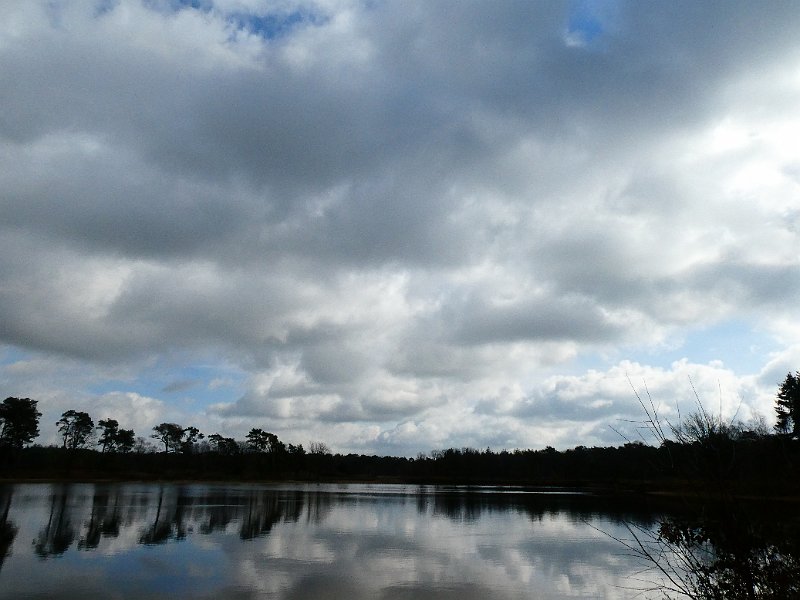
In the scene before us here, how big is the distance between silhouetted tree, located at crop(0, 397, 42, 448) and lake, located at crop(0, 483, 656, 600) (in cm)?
8404

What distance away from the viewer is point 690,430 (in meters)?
6.18

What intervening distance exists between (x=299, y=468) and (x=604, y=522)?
387ft

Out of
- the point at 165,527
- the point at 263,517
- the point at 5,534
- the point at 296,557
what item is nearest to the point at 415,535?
the point at 296,557

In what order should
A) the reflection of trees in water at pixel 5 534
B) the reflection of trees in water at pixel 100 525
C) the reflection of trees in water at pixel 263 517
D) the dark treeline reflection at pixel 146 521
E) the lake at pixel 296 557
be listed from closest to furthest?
1. the lake at pixel 296 557
2. the reflection of trees in water at pixel 5 534
3. the reflection of trees in water at pixel 100 525
4. the dark treeline reflection at pixel 146 521
5. the reflection of trees in water at pixel 263 517

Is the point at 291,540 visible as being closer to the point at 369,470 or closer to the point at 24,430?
the point at 24,430

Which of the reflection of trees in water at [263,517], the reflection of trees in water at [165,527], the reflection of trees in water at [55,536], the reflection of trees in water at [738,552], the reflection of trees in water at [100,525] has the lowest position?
the reflection of trees in water at [263,517]

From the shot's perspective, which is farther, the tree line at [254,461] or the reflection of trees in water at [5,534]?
the tree line at [254,461]

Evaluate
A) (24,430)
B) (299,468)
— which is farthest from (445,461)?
(24,430)

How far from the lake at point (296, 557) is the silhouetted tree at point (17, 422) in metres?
84.0

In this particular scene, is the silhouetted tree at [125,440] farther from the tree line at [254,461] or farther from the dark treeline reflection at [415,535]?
the dark treeline reflection at [415,535]

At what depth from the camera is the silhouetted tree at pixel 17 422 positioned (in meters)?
110

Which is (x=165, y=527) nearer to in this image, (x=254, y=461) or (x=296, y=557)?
(x=296, y=557)

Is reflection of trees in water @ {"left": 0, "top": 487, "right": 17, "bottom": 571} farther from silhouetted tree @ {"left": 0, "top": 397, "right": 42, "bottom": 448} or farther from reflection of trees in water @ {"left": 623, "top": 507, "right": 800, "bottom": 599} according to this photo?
silhouetted tree @ {"left": 0, "top": 397, "right": 42, "bottom": 448}

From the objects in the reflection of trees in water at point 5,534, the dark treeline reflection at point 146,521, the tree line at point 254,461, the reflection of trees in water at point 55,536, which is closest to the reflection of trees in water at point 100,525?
the dark treeline reflection at point 146,521
